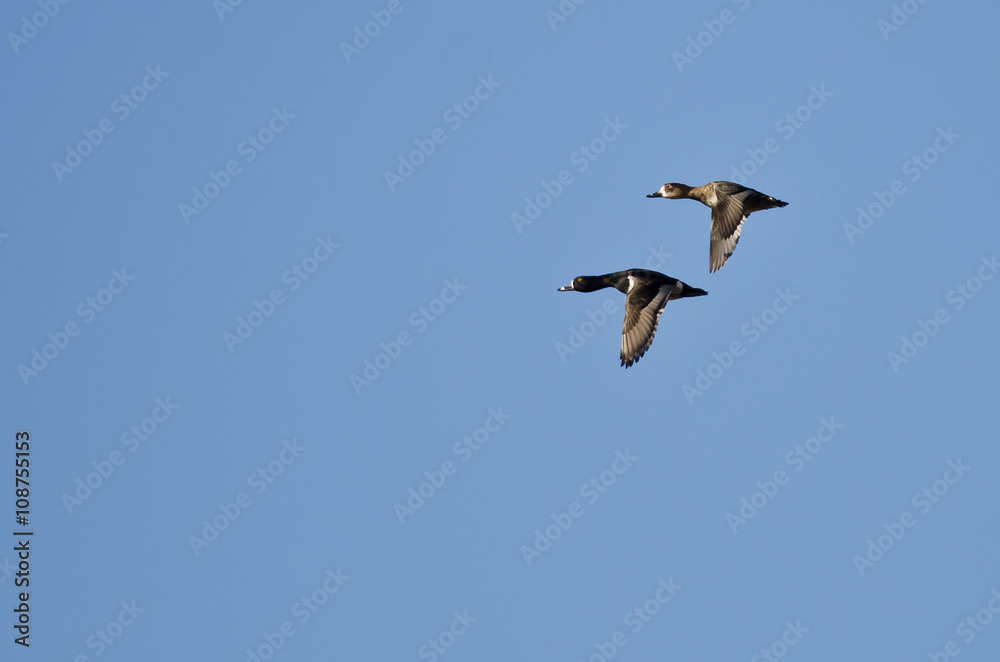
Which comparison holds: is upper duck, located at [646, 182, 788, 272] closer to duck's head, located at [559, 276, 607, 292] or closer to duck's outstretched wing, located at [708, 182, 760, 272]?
duck's outstretched wing, located at [708, 182, 760, 272]

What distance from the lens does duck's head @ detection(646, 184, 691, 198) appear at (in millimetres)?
52094

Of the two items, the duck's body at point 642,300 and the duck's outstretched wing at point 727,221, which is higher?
the duck's outstretched wing at point 727,221

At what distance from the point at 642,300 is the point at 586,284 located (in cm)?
453

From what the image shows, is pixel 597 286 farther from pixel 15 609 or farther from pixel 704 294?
pixel 15 609

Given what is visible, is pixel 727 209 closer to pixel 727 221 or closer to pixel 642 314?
pixel 727 221

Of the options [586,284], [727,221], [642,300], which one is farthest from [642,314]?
[586,284]

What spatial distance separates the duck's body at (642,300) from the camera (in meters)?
47.3

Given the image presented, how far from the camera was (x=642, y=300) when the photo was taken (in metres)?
48.3

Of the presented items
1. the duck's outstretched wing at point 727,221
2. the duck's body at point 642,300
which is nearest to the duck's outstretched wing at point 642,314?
the duck's body at point 642,300

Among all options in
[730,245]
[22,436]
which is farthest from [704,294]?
[22,436]

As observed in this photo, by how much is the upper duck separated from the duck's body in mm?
1719

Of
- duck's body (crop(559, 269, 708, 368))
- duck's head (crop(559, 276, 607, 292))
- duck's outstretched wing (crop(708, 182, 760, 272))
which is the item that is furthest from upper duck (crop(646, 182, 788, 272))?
duck's head (crop(559, 276, 607, 292))

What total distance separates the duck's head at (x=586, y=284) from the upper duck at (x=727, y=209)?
150 inches

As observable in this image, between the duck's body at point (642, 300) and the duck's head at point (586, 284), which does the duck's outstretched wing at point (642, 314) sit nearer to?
the duck's body at point (642, 300)
